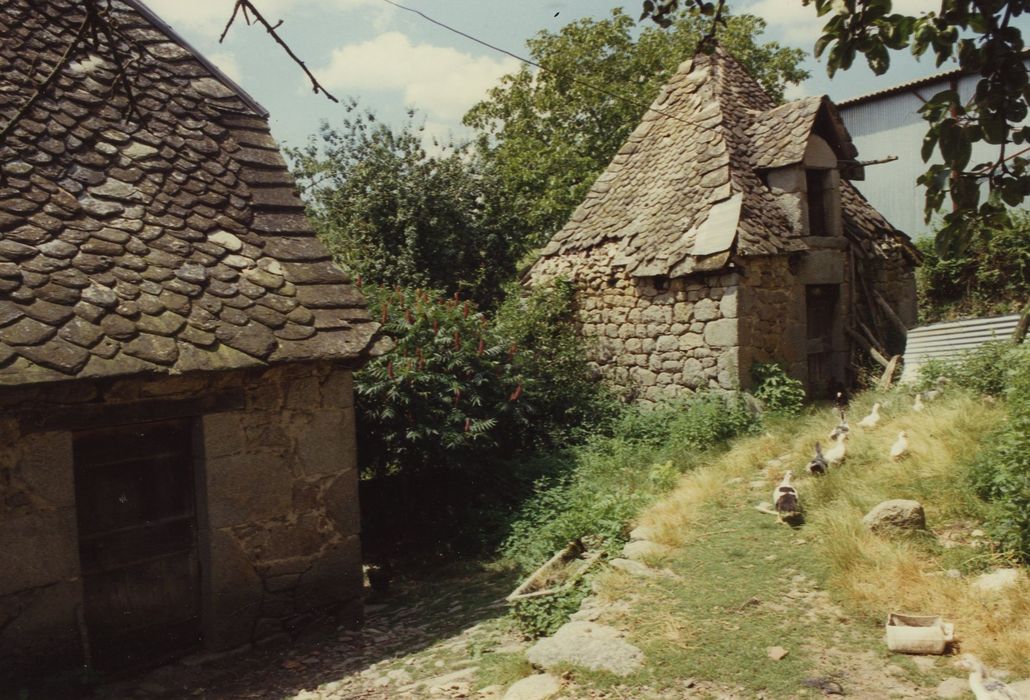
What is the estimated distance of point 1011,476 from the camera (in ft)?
15.7

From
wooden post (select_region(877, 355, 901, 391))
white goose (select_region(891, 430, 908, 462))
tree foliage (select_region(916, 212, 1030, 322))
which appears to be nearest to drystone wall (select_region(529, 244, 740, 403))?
wooden post (select_region(877, 355, 901, 391))

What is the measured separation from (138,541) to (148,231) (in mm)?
2291

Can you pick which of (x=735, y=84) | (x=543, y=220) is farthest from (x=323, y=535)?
(x=543, y=220)

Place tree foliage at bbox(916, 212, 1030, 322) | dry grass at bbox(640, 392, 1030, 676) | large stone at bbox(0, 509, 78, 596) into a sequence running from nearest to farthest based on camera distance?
dry grass at bbox(640, 392, 1030, 676), large stone at bbox(0, 509, 78, 596), tree foliage at bbox(916, 212, 1030, 322)

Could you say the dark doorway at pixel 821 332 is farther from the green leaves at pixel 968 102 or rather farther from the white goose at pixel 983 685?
the green leaves at pixel 968 102

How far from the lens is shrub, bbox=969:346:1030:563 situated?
4621mm

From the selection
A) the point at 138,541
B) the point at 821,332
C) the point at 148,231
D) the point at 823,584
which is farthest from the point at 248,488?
the point at 821,332

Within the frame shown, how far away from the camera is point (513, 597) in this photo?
576 cm

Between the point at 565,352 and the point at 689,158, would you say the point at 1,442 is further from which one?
the point at 689,158

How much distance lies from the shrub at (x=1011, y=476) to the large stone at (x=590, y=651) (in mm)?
2322

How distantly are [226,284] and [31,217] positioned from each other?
1.36 metres

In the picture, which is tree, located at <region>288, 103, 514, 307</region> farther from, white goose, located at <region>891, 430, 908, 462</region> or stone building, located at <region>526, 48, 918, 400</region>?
white goose, located at <region>891, 430, 908, 462</region>

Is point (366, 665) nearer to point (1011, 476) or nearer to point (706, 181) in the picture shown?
point (1011, 476)

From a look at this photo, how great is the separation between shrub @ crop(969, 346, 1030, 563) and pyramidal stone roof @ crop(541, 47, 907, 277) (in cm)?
488
